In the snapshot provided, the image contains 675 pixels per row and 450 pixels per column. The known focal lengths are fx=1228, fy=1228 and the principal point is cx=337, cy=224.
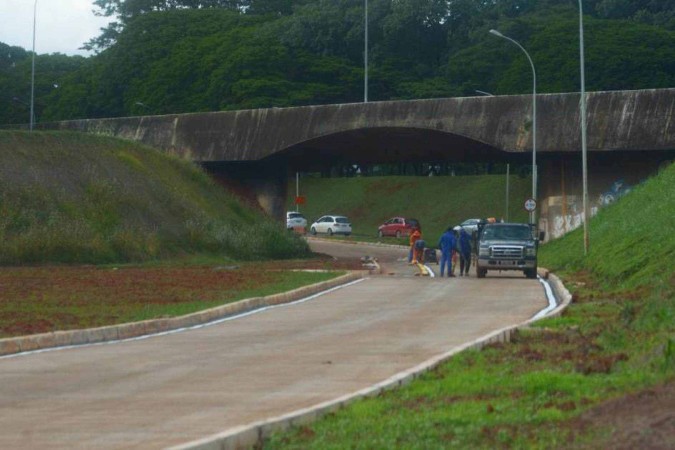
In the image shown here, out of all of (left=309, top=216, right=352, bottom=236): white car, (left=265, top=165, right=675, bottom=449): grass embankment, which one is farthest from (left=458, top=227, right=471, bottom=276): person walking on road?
(left=309, top=216, right=352, bottom=236): white car

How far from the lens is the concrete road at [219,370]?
10570mm

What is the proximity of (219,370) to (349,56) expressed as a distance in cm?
8565

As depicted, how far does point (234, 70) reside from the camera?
91.4 metres

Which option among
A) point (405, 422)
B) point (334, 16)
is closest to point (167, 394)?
point (405, 422)

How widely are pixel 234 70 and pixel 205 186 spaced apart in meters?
35.8

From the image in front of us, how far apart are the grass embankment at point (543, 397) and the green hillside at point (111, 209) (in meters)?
27.0

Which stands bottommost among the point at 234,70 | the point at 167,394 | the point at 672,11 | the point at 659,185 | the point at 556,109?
the point at 167,394

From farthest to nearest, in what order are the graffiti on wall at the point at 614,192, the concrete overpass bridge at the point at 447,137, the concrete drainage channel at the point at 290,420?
the graffiti on wall at the point at 614,192
the concrete overpass bridge at the point at 447,137
the concrete drainage channel at the point at 290,420

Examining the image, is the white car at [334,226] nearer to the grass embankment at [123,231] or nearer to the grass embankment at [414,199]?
the grass embankment at [414,199]

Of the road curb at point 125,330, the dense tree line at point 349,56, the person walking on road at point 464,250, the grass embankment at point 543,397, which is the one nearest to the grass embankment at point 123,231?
the road curb at point 125,330

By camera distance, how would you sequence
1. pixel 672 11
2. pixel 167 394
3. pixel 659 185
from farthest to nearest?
pixel 672 11, pixel 659 185, pixel 167 394

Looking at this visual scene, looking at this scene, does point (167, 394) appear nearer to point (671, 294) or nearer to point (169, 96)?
point (671, 294)

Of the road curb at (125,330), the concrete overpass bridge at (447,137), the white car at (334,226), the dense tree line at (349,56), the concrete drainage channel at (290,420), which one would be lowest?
the road curb at (125,330)

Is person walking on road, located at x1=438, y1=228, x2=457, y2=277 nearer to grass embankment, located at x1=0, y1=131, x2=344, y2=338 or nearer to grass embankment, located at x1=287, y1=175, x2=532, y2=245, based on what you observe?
grass embankment, located at x1=0, y1=131, x2=344, y2=338
